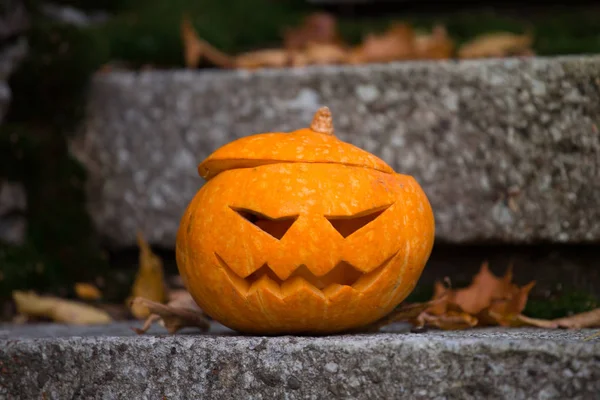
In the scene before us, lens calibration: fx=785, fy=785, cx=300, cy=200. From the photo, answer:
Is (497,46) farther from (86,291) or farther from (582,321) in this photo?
(86,291)

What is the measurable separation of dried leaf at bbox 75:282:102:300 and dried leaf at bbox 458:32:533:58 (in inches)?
56.4

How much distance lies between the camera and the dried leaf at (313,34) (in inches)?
121

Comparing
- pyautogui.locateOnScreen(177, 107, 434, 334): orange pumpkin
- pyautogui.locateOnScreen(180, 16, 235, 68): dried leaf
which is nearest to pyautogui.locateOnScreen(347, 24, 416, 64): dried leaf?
pyautogui.locateOnScreen(180, 16, 235, 68): dried leaf

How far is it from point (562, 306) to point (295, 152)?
34.1 inches

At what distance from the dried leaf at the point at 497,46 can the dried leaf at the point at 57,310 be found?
146 cm

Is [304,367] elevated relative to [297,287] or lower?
lower

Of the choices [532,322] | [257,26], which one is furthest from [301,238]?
[257,26]

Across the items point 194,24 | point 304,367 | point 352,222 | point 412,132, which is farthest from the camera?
point 194,24

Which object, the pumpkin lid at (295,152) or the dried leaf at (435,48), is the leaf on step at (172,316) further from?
the dried leaf at (435,48)

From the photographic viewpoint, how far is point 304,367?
142cm

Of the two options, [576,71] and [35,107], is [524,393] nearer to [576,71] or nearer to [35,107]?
[576,71]

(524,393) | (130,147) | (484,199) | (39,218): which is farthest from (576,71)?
(39,218)

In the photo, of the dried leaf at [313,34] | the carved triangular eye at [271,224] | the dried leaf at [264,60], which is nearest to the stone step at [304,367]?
the carved triangular eye at [271,224]

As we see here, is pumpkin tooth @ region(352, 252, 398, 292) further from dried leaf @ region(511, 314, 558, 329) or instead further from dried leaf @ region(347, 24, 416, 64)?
dried leaf @ region(347, 24, 416, 64)
